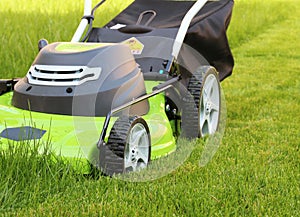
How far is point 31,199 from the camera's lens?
2.38 metres

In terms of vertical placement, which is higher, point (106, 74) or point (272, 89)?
point (106, 74)

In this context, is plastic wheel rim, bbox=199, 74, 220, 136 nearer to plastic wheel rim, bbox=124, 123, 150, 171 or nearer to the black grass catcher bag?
the black grass catcher bag

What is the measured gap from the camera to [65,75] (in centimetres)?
285

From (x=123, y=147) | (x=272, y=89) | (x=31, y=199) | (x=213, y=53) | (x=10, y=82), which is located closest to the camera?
(x=31, y=199)

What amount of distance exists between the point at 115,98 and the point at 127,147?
296mm

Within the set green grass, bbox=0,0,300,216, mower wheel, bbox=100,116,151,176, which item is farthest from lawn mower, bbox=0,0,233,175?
green grass, bbox=0,0,300,216

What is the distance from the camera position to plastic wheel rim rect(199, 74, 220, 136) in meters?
3.53

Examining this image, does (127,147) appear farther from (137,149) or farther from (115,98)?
(115,98)

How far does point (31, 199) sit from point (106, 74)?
2.49 ft

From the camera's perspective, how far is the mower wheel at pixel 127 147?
256 centimetres

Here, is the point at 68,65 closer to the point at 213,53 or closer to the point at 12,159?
the point at 12,159

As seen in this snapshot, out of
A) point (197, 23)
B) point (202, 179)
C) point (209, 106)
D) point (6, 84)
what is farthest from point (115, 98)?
point (197, 23)

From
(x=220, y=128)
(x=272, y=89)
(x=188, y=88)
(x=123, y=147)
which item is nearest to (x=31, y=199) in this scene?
(x=123, y=147)

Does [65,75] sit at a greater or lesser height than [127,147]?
greater
